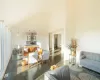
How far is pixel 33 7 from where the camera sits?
314 inches

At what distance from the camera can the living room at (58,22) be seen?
5203 mm

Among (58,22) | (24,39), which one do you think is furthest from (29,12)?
(58,22)

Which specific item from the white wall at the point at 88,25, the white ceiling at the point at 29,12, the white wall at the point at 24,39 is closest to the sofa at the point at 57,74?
the white wall at the point at 88,25

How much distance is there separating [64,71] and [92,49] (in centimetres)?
316

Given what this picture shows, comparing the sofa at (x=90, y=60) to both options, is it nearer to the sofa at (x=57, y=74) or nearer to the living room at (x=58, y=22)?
the living room at (x=58, y=22)

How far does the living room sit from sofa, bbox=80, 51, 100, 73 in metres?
0.05

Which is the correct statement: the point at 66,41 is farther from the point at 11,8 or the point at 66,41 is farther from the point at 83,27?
the point at 11,8

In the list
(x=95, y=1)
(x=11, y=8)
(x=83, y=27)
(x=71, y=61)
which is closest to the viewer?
(x=95, y=1)

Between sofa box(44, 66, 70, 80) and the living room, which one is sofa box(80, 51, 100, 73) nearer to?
the living room

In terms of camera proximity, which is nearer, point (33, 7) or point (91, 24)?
point (91, 24)

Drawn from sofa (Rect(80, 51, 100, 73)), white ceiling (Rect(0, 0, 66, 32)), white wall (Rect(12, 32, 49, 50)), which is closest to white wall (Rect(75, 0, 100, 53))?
sofa (Rect(80, 51, 100, 73))

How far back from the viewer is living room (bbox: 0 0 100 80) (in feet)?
17.1

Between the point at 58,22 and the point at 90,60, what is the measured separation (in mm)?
4622

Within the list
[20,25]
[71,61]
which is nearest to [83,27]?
[71,61]
